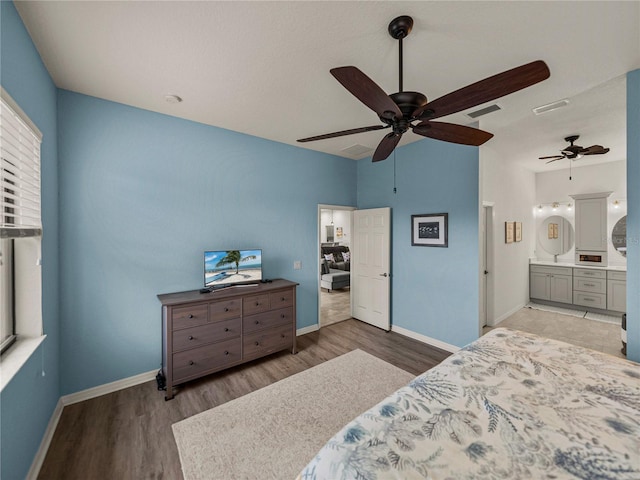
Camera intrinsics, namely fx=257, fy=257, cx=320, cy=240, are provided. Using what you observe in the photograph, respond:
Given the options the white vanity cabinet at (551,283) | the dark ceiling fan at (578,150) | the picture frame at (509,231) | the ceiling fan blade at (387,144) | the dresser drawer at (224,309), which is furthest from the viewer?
the white vanity cabinet at (551,283)

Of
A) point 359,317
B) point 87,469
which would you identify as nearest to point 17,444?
point 87,469

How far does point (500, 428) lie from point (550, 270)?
574 centimetres

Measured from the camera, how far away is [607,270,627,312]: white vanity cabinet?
4.53 m

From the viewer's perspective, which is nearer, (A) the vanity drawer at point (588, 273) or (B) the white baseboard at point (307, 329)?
(B) the white baseboard at point (307, 329)

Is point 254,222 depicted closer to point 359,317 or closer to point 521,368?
point 359,317

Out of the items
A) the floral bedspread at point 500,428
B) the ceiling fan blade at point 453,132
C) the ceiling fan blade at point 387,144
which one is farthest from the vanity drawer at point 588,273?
the ceiling fan blade at point 387,144

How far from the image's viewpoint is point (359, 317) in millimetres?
4617

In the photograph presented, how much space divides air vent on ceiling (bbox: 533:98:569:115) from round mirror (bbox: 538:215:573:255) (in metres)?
3.94

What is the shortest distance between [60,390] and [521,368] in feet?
12.2

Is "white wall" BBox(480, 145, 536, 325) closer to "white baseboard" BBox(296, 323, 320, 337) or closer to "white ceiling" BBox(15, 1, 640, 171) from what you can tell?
"white ceiling" BBox(15, 1, 640, 171)

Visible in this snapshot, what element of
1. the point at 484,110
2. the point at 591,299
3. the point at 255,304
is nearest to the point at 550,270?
the point at 591,299

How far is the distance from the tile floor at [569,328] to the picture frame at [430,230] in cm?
184

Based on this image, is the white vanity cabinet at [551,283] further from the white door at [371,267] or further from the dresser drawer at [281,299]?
the dresser drawer at [281,299]

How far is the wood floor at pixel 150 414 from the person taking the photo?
1742 mm
